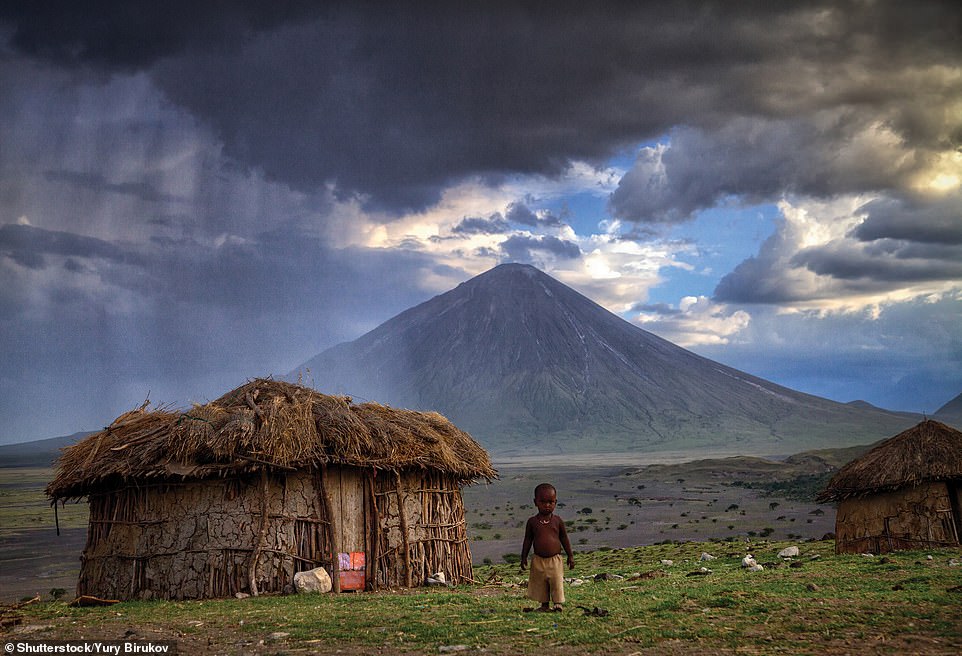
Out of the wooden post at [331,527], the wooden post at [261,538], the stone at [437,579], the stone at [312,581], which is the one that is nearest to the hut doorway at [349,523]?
the wooden post at [331,527]

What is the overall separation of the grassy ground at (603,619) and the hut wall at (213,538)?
848 millimetres

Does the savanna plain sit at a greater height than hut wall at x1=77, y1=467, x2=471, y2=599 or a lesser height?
lesser

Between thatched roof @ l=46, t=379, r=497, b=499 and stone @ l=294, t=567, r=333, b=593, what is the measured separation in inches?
77.8

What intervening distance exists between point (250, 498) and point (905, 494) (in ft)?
47.8

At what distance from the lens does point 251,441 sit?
51.0 feet

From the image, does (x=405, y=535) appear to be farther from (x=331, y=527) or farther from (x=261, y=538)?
(x=261, y=538)

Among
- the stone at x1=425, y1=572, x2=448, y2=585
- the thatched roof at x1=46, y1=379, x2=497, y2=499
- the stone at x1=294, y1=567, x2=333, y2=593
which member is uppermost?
the thatched roof at x1=46, y1=379, x2=497, y2=499

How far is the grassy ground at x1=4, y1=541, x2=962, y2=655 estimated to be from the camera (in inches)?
348

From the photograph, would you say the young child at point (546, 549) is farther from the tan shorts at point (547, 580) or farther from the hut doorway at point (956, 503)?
the hut doorway at point (956, 503)

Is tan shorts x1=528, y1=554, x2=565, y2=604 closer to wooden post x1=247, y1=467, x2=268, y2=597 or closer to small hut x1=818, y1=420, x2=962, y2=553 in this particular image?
wooden post x1=247, y1=467, x2=268, y2=597

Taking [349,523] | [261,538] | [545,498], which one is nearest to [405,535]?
[349,523]

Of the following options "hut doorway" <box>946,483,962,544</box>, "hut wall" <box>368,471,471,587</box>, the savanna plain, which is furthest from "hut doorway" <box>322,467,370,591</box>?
"hut doorway" <box>946,483,962,544</box>

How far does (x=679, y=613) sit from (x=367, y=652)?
4119 millimetres

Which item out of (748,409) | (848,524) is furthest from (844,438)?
(848,524)
